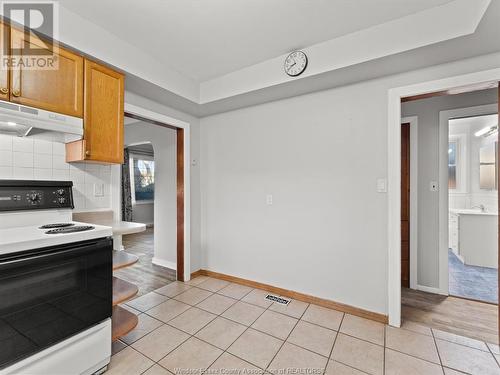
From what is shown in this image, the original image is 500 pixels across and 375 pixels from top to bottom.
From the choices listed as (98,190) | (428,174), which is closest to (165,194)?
(98,190)

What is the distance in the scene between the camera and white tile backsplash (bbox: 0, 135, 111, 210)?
5.58 ft

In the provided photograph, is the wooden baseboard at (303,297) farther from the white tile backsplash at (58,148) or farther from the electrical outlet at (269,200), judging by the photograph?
the white tile backsplash at (58,148)

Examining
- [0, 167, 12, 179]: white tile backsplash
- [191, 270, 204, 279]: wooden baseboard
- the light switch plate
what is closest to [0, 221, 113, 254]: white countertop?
[0, 167, 12, 179]: white tile backsplash

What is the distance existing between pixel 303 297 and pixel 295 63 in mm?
2453

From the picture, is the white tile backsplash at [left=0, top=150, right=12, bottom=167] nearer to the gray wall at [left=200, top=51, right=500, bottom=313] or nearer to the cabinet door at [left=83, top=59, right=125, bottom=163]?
the cabinet door at [left=83, top=59, right=125, bottom=163]

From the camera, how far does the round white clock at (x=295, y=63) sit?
2.21 metres

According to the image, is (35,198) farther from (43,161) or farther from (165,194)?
(165,194)

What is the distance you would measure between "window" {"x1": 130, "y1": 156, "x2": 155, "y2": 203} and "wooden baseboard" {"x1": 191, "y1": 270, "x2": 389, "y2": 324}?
4.90m

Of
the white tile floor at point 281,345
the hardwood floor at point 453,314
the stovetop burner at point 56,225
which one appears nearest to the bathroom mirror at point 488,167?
the hardwood floor at point 453,314

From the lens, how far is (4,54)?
1.44 metres

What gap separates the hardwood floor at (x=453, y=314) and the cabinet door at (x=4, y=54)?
3.62m

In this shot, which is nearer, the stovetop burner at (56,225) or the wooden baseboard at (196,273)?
the stovetop burner at (56,225)

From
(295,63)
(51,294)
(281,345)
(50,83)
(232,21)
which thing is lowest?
(281,345)

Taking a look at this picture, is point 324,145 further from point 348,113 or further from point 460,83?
point 460,83
